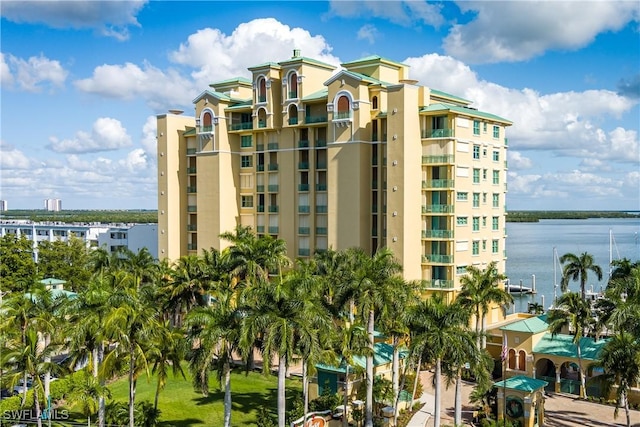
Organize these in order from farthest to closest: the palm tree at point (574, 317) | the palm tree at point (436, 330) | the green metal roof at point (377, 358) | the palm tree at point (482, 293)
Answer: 1. the palm tree at point (482, 293)
2. the palm tree at point (574, 317)
3. the green metal roof at point (377, 358)
4. the palm tree at point (436, 330)

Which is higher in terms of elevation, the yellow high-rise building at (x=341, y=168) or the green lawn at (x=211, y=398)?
the yellow high-rise building at (x=341, y=168)

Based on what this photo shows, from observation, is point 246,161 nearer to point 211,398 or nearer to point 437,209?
point 437,209

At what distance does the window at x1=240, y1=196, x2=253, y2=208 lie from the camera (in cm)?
7381

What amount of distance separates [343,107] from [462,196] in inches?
544

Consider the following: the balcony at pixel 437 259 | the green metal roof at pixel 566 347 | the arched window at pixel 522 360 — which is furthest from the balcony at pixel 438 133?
the arched window at pixel 522 360

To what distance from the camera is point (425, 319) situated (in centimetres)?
3706

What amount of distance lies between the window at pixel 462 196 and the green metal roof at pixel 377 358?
17.6 m

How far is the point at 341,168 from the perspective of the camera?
64188mm

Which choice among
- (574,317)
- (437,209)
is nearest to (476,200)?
(437,209)

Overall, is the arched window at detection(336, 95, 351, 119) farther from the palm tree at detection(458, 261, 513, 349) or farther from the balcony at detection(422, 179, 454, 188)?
the palm tree at detection(458, 261, 513, 349)

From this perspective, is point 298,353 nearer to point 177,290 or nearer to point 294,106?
point 177,290

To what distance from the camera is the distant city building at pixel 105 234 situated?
347 feet

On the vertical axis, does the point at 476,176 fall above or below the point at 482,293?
above

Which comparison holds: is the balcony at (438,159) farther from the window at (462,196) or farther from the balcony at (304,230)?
the balcony at (304,230)
